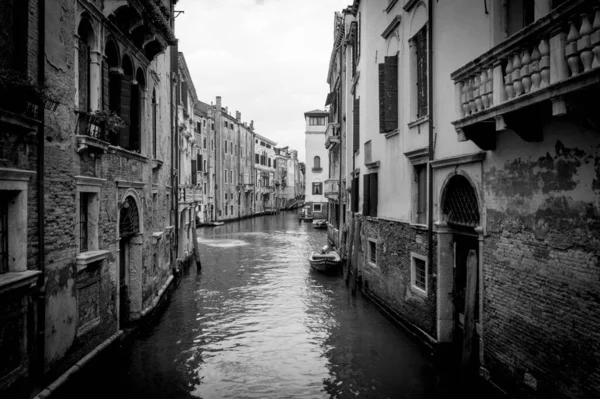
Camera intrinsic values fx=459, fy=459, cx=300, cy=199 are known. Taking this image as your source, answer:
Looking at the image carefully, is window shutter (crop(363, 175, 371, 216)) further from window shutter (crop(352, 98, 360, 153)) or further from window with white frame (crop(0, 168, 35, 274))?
window with white frame (crop(0, 168, 35, 274))

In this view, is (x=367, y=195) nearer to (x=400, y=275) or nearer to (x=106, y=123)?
(x=400, y=275)

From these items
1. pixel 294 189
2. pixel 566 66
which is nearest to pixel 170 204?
pixel 566 66

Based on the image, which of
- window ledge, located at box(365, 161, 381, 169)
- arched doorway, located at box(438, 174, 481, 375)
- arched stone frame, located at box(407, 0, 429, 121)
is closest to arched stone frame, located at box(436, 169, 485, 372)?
arched doorway, located at box(438, 174, 481, 375)

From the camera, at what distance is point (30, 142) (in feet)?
19.5

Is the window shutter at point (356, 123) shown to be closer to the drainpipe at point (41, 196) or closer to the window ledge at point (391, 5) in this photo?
the window ledge at point (391, 5)

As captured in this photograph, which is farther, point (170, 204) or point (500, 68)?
point (170, 204)

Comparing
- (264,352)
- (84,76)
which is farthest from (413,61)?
(264,352)

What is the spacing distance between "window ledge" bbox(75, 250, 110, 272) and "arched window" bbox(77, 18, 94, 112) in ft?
7.94

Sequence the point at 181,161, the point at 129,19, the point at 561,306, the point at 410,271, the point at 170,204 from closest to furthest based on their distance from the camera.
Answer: the point at 561,306
the point at 129,19
the point at 410,271
the point at 170,204
the point at 181,161

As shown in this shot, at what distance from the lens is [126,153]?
9539mm

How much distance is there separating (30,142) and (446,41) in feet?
22.8

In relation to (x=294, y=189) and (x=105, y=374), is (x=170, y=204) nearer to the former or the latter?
(x=105, y=374)

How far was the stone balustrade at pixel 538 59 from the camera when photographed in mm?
4070

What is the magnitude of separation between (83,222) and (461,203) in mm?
6633
